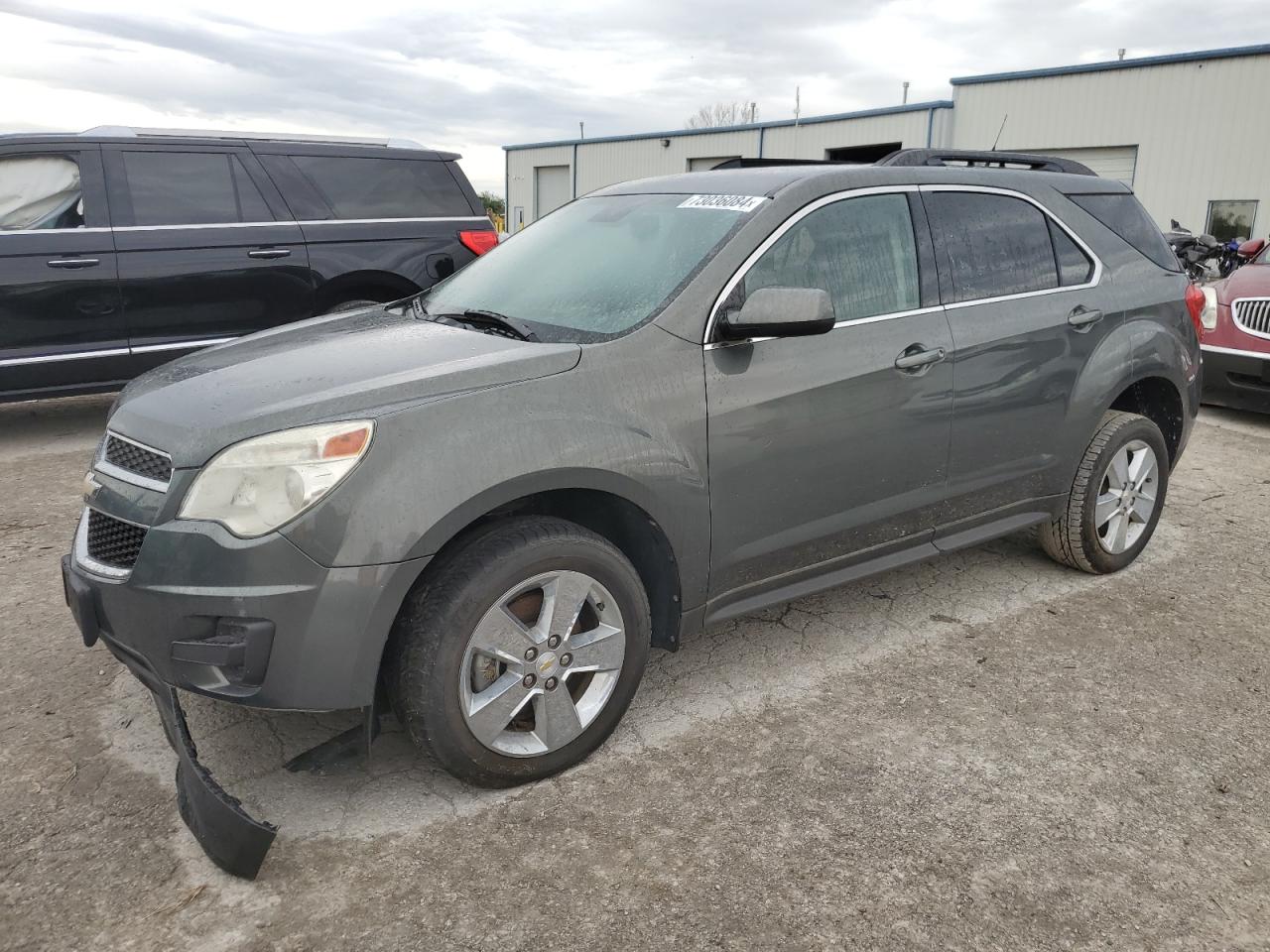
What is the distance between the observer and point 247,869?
234cm

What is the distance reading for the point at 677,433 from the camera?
2.86 metres

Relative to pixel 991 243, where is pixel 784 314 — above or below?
below

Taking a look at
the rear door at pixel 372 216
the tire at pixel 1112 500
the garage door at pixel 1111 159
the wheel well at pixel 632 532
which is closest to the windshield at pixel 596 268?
the wheel well at pixel 632 532

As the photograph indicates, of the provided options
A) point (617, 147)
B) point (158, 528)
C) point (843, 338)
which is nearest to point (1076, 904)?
point (843, 338)

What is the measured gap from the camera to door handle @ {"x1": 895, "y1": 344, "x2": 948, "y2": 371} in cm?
336

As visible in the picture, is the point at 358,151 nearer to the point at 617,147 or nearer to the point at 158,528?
the point at 158,528

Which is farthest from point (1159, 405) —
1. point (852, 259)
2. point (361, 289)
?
point (361, 289)

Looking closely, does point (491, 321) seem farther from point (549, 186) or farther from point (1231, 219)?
point (549, 186)

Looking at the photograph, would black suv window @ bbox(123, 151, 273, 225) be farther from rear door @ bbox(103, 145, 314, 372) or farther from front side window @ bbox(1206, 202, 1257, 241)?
front side window @ bbox(1206, 202, 1257, 241)

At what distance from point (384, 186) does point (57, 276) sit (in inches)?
87.6

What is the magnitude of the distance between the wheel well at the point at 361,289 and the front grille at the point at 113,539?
14.4 feet

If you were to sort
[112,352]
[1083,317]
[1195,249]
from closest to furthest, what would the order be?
[1083,317], [112,352], [1195,249]

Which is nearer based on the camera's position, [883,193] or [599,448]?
[599,448]

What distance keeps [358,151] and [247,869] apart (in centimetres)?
593
